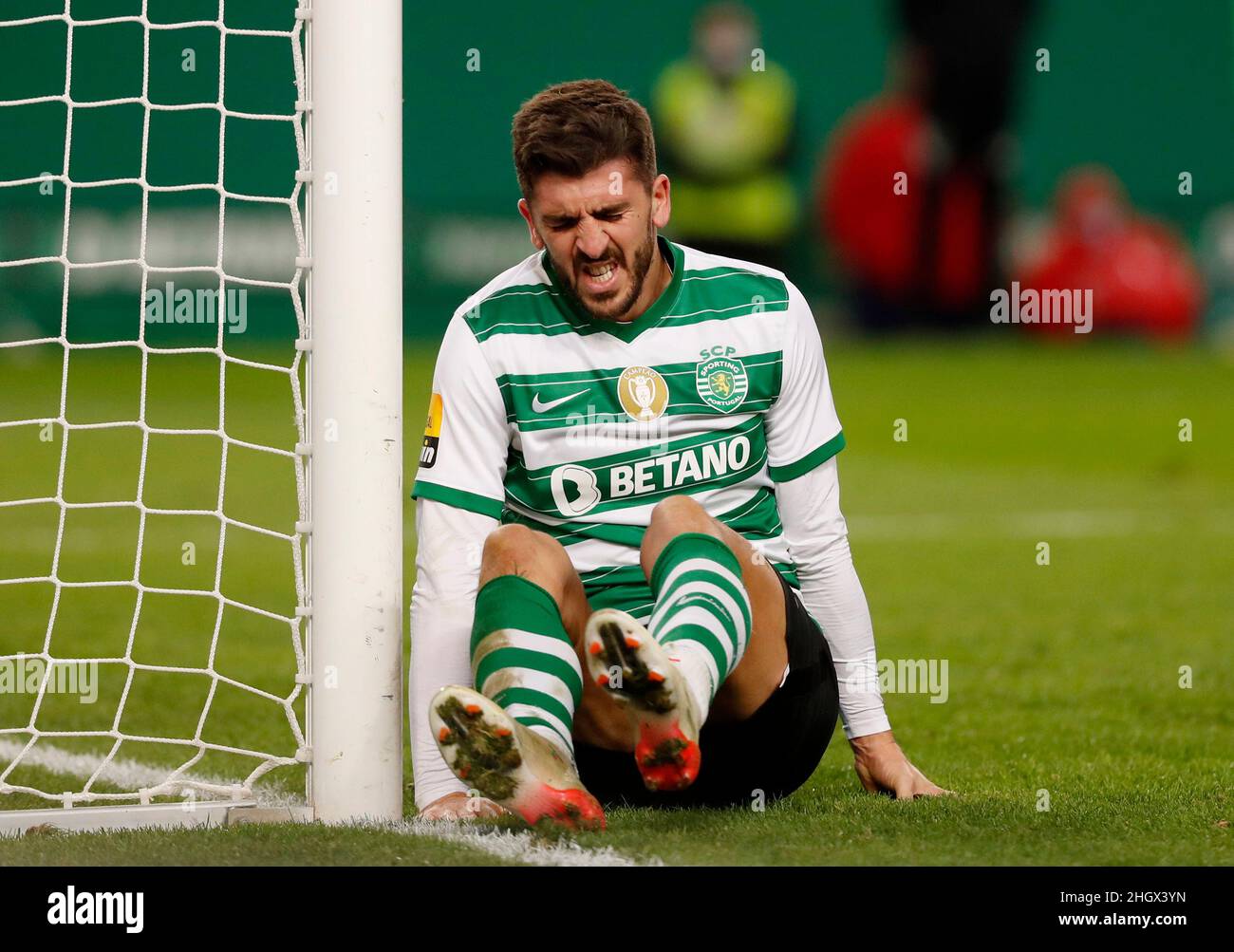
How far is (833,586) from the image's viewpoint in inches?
119

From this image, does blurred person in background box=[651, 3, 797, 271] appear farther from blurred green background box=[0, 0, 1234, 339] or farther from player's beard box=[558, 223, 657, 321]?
player's beard box=[558, 223, 657, 321]

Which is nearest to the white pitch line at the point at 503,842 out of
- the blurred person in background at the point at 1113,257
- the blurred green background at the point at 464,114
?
the blurred green background at the point at 464,114

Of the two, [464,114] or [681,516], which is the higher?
[464,114]

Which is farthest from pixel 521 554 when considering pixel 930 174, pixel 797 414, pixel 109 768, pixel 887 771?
pixel 930 174

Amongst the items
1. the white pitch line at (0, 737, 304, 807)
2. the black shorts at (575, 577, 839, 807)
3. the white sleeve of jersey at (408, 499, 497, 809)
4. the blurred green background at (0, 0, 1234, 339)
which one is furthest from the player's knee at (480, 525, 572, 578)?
the blurred green background at (0, 0, 1234, 339)

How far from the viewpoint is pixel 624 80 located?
1566 centimetres

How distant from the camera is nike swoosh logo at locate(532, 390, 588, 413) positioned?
291 centimetres

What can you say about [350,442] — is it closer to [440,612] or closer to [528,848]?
[440,612]

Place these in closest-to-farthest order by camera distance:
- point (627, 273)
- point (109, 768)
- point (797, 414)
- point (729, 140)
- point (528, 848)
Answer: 1. point (528, 848)
2. point (627, 273)
3. point (797, 414)
4. point (109, 768)
5. point (729, 140)

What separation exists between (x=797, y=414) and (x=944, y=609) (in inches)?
120

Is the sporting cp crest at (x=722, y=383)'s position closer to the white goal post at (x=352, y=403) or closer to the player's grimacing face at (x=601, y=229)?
the player's grimacing face at (x=601, y=229)

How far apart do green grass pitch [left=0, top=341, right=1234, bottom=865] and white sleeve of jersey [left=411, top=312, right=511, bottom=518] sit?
587 millimetres

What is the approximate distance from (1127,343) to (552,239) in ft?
48.0
